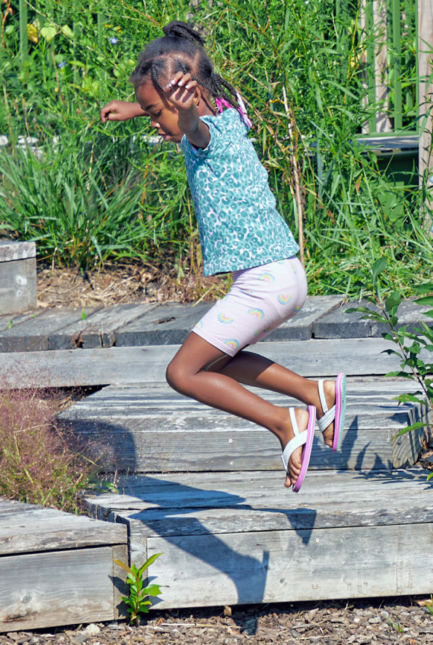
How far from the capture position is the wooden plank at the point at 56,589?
91.7 inches

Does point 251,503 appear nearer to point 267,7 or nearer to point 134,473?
point 134,473

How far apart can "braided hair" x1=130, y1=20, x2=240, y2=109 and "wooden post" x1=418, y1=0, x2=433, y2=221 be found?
208cm

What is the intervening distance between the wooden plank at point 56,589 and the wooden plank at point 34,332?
1.56m

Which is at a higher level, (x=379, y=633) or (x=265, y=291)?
(x=265, y=291)

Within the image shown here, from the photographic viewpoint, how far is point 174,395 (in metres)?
3.43

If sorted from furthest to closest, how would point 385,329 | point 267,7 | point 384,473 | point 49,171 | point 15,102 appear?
point 15,102 → point 49,171 → point 267,7 → point 385,329 → point 384,473

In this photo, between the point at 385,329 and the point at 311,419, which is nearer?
the point at 311,419

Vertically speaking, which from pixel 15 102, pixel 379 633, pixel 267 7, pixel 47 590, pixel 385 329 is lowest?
pixel 379 633

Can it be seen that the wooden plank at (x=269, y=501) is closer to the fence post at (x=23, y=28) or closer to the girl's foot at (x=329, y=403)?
Result: the girl's foot at (x=329, y=403)

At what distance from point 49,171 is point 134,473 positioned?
2.43 m

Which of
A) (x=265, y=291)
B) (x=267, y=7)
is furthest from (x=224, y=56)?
(x=265, y=291)

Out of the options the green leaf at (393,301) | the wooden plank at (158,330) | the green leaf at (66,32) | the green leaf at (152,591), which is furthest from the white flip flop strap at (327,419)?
the green leaf at (66,32)

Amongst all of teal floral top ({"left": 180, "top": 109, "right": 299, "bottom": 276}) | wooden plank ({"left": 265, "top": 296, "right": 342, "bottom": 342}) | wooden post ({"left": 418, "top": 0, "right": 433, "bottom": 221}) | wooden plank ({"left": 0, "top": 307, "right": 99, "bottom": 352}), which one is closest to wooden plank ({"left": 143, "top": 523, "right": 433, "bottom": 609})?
teal floral top ({"left": 180, "top": 109, "right": 299, "bottom": 276})

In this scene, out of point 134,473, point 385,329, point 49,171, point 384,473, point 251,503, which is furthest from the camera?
point 49,171
